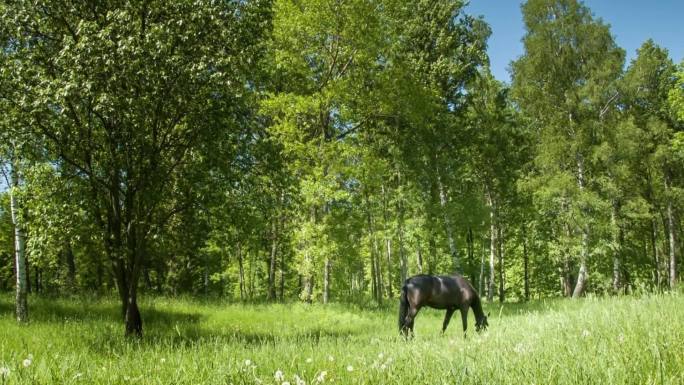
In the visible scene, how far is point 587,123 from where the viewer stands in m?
29.9

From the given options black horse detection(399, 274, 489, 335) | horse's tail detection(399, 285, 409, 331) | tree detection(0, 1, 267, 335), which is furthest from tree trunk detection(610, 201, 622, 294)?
tree detection(0, 1, 267, 335)

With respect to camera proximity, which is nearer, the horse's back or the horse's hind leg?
the horse's hind leg

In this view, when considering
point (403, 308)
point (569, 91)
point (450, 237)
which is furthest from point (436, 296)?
point (569, 91)

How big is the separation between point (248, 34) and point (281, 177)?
13.1ft

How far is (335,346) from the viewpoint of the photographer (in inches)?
307

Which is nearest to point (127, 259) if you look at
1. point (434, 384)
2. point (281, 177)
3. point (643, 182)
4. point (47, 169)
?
point (47, 169)

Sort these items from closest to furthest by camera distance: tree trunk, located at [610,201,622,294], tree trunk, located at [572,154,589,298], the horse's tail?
the horse's tail, tree trunk, located at [610,201,622,294], tree trunk, located at [572,154,589,298]

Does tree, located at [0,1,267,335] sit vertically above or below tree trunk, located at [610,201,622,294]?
above

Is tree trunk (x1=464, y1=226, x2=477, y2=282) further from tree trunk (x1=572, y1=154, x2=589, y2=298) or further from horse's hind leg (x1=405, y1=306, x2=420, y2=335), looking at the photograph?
horse's hind leg (x1=405, y1=306, x2=420, y2=335)

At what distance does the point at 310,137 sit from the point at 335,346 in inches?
705

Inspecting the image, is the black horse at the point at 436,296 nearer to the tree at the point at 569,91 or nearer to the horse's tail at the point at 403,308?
the horse's tail at the point at 403,308

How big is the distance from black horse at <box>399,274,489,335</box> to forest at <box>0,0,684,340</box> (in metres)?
4.39

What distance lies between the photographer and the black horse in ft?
44.8

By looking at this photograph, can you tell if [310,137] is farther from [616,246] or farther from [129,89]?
[616,246]
